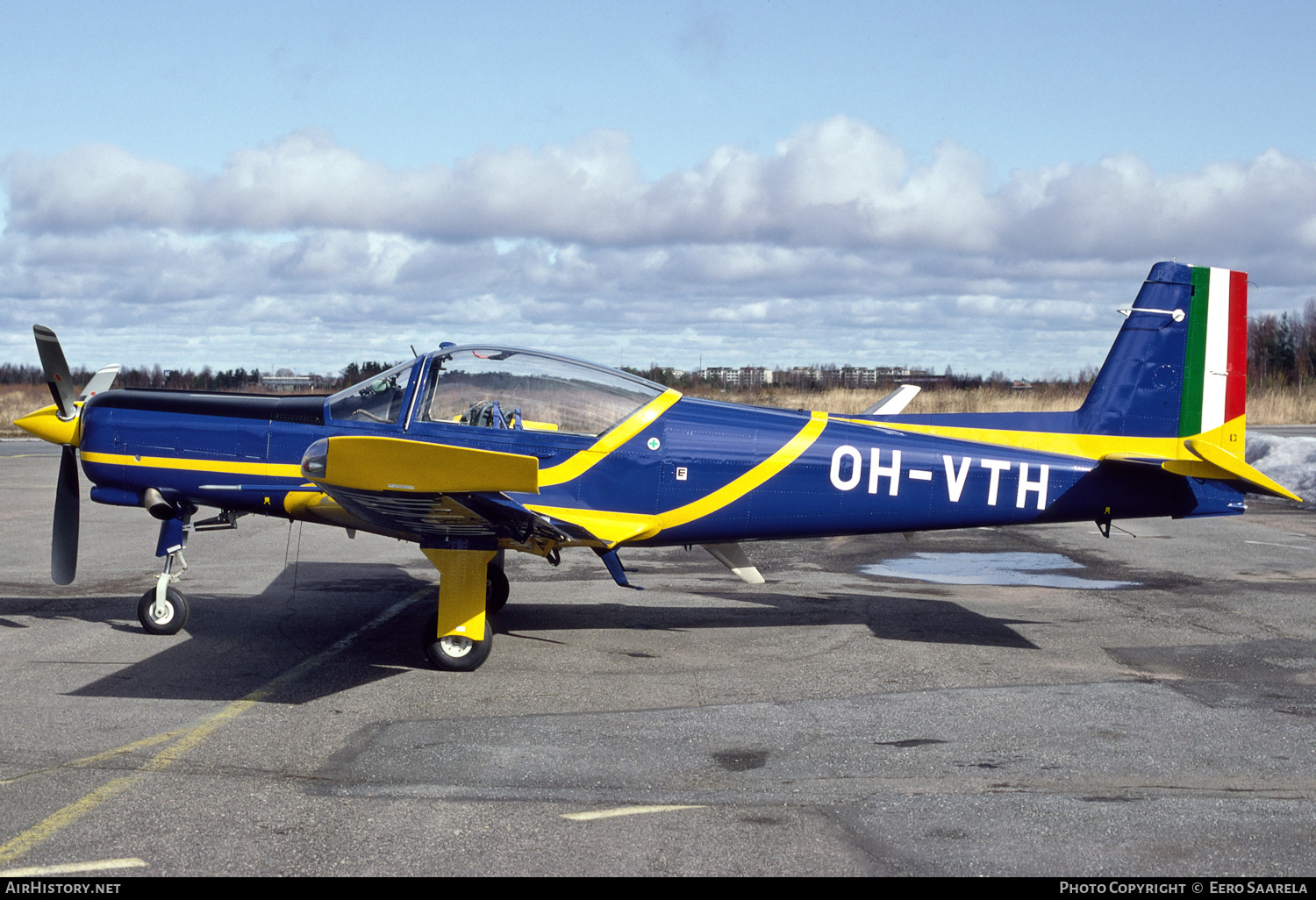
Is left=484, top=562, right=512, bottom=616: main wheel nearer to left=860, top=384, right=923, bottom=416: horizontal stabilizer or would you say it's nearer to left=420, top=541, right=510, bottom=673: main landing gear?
left=420, top=541, right=510, bottom=673: main landing gear

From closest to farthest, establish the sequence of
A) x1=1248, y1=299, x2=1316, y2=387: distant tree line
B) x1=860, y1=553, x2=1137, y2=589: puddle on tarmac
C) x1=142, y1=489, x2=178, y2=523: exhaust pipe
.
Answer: x1=142, y1=489, x2=178, y2=523: exhaust pipe, x1=860, y1=553, x2=1137, y2=589: puddle on tarmac, x1=1248, y1=299, x2=1316, y2=387: distant tree line

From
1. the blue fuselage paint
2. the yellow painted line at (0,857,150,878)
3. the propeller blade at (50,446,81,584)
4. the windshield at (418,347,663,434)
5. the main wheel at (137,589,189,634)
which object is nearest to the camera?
the yellow painted line at (0,857,150,878)

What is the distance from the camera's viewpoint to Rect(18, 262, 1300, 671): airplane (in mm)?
7773

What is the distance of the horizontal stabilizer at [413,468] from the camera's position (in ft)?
18.8

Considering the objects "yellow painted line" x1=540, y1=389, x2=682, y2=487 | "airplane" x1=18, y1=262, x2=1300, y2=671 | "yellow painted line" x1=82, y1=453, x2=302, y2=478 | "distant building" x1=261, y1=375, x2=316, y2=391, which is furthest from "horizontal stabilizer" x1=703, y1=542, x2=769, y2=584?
"distant building" x1=261, y1=375, x2=316, y2=391

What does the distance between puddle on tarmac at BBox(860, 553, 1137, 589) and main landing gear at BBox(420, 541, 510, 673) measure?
5.55 m

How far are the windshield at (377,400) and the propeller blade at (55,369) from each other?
2.26m

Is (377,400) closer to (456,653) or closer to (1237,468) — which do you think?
(456,653)

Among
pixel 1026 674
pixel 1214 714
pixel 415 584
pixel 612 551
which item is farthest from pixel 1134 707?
pixel 415 584

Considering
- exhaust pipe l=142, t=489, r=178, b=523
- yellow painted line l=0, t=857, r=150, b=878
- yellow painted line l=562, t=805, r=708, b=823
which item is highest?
exhaust pipe l=142, t=489, r=178, b=523

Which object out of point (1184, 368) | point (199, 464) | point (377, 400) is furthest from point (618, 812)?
point (1184, 368)

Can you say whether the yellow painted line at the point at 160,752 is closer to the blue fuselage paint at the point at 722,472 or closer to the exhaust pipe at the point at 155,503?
the blue fuselage paint at the point at 722,472

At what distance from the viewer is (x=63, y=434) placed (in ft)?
27.5

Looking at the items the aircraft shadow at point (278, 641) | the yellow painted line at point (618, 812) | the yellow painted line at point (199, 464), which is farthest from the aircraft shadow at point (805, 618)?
the yellow painted line at point (618, 812)
